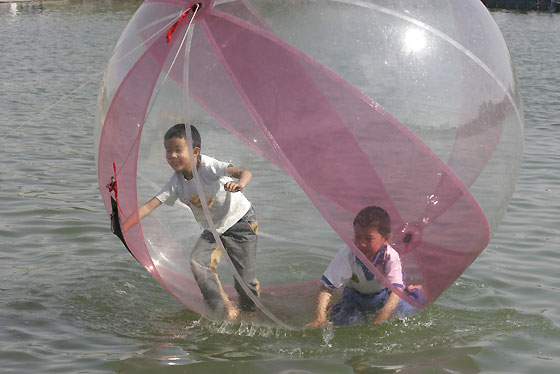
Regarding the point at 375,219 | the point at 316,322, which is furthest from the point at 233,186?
the point at 316,322

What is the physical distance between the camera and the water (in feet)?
14.2

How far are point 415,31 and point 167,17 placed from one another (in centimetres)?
131

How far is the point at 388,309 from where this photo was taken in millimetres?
4445

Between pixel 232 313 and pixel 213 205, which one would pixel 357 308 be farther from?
pixel 213 205

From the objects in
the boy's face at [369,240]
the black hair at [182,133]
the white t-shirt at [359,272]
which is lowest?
the white t-shirt at [359,272]

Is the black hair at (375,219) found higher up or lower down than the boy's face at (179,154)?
lower down

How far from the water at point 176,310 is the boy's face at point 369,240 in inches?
24.6

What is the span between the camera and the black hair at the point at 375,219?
3.96 metres

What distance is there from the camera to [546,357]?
441cm

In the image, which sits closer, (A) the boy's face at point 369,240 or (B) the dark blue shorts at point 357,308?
(A) the boy's face at point 369,240

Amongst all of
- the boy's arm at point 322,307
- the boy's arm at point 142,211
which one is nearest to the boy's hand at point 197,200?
the boy's arm at point 142,211

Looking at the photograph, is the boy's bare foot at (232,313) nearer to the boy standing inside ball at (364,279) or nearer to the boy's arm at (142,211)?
the boy standing inside ball at (364,279)

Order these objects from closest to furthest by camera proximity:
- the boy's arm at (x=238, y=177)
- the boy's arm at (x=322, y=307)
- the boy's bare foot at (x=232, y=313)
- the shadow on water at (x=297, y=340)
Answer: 1. the boy's arm at (x=238, y=177)
2. the shadow on water at (x=297, y=340)
3. the boy's arm at (x=322, y=307)
4. the boy's bare foot at (x=232, y=313)

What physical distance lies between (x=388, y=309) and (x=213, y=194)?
118cm
